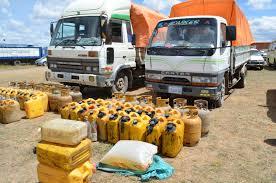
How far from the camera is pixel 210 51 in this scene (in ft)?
22.7

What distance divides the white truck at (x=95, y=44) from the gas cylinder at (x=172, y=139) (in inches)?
170

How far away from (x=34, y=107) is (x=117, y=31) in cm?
377

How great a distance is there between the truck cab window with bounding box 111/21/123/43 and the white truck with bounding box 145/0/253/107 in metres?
1.66

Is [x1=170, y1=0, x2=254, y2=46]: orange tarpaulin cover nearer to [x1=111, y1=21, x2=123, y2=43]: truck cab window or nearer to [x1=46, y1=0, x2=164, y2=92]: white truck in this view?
[x1=46, y1=0, x2=164, y2=92]: white truck

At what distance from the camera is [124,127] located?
16.8ft

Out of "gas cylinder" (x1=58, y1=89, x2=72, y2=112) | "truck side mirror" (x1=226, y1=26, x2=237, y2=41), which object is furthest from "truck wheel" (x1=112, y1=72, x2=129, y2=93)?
"truck side mirror" (x1=226, y1=26, x2=237, y2=41)

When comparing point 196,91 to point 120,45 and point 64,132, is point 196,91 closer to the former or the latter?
point 120,45

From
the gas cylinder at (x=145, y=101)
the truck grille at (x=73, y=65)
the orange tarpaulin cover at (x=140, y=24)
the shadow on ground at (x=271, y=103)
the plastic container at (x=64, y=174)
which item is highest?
the orange tarpaulin cover at (x=140, y=24)

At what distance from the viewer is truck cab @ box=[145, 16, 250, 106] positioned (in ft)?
23.1

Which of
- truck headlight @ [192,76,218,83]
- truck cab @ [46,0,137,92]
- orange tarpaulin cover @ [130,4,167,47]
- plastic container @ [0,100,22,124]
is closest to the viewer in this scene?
plastic container @ [0,100,22,124]

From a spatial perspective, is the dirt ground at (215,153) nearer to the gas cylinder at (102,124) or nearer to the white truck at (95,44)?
the gas cylinder at (102,124)

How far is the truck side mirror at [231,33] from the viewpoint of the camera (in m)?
7.54

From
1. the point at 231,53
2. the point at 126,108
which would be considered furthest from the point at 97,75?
the point at 231,53

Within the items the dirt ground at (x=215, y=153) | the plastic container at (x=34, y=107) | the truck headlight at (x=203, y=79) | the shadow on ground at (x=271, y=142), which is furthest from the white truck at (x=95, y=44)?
the shadow on ground at (x=271, y=142)
